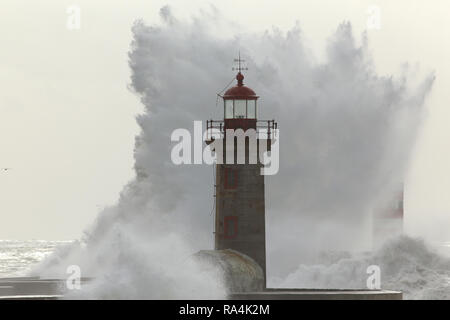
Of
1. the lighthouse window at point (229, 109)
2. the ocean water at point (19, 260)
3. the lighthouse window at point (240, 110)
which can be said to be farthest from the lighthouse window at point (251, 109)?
the ocean water at point (19, 260)

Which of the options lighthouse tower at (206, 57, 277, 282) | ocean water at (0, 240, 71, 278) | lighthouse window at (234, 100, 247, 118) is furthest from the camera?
ocean water at (0, 240, 71, 278)

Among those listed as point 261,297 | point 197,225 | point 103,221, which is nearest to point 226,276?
point 261,297

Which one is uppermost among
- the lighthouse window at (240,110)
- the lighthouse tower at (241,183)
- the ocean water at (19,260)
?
the ocean water at (19,260)

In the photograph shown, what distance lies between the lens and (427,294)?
44281 millimetres

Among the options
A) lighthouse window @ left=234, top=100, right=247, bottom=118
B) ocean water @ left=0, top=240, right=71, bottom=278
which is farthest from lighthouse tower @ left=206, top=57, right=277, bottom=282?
ocean water @ left=0, top=240, right=71, bottom=278

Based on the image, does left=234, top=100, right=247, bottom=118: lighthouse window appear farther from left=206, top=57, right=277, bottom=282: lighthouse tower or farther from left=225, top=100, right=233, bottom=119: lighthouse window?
left=225, top=100, right=233, bottom=119: lighthouse window

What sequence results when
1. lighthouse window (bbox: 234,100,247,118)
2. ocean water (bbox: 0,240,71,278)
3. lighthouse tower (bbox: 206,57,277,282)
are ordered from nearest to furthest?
lighthouse tower (bbox: 206,57,277,282) → lighthouse window (bbox: 234,100,247,118) → ocean water (bbox: 0,240,71,278)

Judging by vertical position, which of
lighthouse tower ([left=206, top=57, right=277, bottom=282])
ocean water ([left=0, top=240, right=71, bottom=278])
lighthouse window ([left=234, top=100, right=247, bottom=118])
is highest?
ocean water ([left=0, top=240, right=71, bottom=278])

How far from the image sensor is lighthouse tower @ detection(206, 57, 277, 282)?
33.7 m

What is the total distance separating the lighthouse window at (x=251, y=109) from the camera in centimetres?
3400

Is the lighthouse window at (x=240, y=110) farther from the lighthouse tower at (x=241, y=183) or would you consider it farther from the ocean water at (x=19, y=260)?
the ocean water at (x=19, y=260)

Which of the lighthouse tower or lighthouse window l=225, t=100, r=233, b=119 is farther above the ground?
lighthouse window l=225, t=100, r=233, b=119

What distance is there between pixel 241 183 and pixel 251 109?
185 cm

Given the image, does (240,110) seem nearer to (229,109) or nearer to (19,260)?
(229,109)
